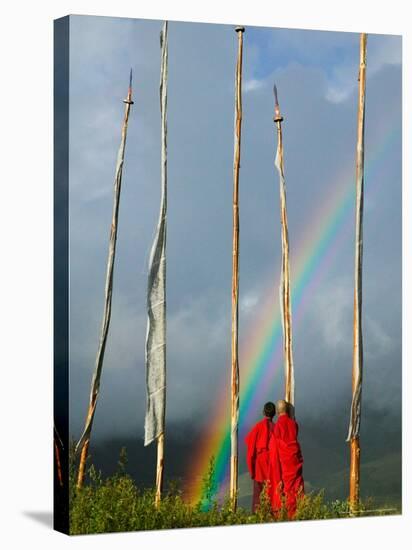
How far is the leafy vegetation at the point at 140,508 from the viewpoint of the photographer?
50.2ft

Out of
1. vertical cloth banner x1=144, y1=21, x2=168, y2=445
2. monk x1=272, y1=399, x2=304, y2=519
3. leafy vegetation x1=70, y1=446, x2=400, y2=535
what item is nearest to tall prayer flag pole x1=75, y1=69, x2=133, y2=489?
leafy vegetation x1=70, y1=446, x2=400, y2=535

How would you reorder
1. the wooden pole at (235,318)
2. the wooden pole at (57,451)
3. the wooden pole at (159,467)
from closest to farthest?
the wooden pole at (57,451), the wooden pole at (159,467), the wooden pole at (235,318)

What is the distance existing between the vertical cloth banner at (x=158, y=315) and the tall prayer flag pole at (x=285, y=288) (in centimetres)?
114

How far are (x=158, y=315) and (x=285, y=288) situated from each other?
4.24 ft

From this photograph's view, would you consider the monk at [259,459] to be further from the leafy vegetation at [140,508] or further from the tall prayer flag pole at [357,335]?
the tall prayer flag pole at [357,335]

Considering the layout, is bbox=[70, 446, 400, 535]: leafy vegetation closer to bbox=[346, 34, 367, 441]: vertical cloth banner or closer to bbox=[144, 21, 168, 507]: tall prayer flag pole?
bbox=[144, 21, 168, 507]: tall prayer flag pole

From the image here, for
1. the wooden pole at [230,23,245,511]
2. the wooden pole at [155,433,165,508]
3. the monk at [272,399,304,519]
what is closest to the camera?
the wooden pole at [155,433,165,508]

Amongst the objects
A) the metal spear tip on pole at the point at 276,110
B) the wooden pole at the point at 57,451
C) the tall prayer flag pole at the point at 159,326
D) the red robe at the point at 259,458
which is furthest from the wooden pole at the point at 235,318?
the wooden pole at the point at 57,451

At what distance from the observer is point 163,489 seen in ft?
51.5

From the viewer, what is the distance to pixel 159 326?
1571 cm

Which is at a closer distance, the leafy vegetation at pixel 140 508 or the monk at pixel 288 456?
the leafy vegetation at pixel 140 508

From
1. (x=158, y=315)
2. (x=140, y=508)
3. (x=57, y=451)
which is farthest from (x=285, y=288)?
(x=57, y=451)

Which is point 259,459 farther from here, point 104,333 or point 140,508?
point 104,333

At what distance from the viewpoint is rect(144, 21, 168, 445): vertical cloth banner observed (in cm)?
1566
